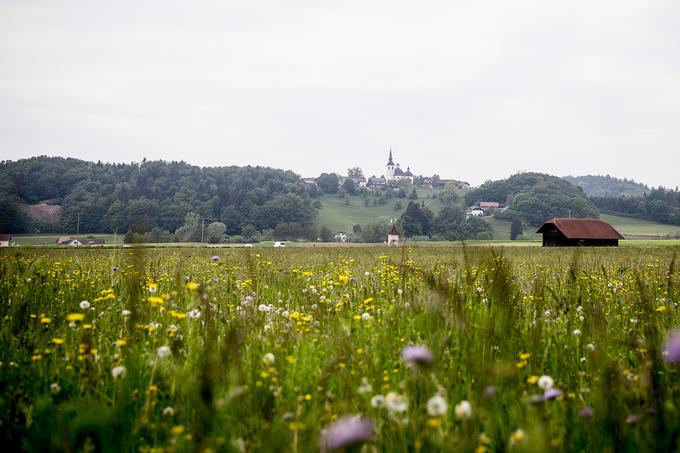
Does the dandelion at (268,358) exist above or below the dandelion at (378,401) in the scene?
below

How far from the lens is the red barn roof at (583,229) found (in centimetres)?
6481

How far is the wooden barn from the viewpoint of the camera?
64312 mm

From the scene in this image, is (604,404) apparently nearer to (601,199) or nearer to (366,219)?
(366,219)

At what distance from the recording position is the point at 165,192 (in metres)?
138

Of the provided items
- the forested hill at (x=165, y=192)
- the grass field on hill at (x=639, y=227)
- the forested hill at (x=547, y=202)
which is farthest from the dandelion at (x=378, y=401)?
the forested hill at (x=547, y=202)

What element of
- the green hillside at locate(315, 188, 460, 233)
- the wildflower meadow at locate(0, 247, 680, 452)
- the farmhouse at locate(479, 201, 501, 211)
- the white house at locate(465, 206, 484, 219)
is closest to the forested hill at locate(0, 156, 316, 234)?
the green hillside at locate(315, 188, 460, 233)

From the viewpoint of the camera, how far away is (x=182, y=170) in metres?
152

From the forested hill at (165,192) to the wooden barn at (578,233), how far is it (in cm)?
6705

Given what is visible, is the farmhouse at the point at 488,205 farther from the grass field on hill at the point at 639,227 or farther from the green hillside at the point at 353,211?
the grass field on hill at the point at 639,227

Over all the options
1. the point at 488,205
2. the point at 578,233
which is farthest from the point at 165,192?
the point at 488,205

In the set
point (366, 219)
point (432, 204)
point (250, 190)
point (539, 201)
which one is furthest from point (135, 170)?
point (539, 201)

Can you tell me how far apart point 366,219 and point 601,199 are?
277 feet

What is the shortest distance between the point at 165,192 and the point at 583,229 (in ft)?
367

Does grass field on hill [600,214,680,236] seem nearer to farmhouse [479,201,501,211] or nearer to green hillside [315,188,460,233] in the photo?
farmhouse [479,201,501,211]
